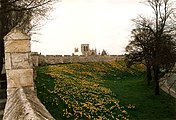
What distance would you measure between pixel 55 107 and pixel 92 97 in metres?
4.71

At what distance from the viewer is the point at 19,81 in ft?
29.9

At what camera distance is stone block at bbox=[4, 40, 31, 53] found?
30.2 feet

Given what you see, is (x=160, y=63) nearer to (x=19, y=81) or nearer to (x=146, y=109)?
(x=146, y=109)

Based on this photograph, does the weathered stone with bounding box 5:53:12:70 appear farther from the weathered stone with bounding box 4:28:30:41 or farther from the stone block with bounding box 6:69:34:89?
the weathered stone with bounding box 4:28:30:41

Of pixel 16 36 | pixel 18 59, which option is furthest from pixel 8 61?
pixel 16 36

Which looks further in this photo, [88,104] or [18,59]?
[88,104]

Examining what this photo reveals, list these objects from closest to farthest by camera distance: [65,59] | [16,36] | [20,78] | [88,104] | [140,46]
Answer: [20,78]
[16,36]
[88,104]
[140,46]
[65,59]

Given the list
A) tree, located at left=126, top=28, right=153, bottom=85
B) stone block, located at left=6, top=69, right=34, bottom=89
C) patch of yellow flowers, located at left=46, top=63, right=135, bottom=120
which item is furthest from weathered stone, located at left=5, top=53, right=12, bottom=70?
tree, located at left=126, top=28, right=153, bottom=85

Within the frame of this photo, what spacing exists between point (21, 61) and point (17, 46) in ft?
1.28

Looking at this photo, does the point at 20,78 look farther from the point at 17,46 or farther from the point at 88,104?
the point at 88,104

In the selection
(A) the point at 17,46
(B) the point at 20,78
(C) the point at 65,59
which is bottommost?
(C) the point at 65,59

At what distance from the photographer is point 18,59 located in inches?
365

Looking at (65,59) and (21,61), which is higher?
(21,61)

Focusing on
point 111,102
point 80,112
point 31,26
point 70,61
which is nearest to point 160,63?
point 111,102
